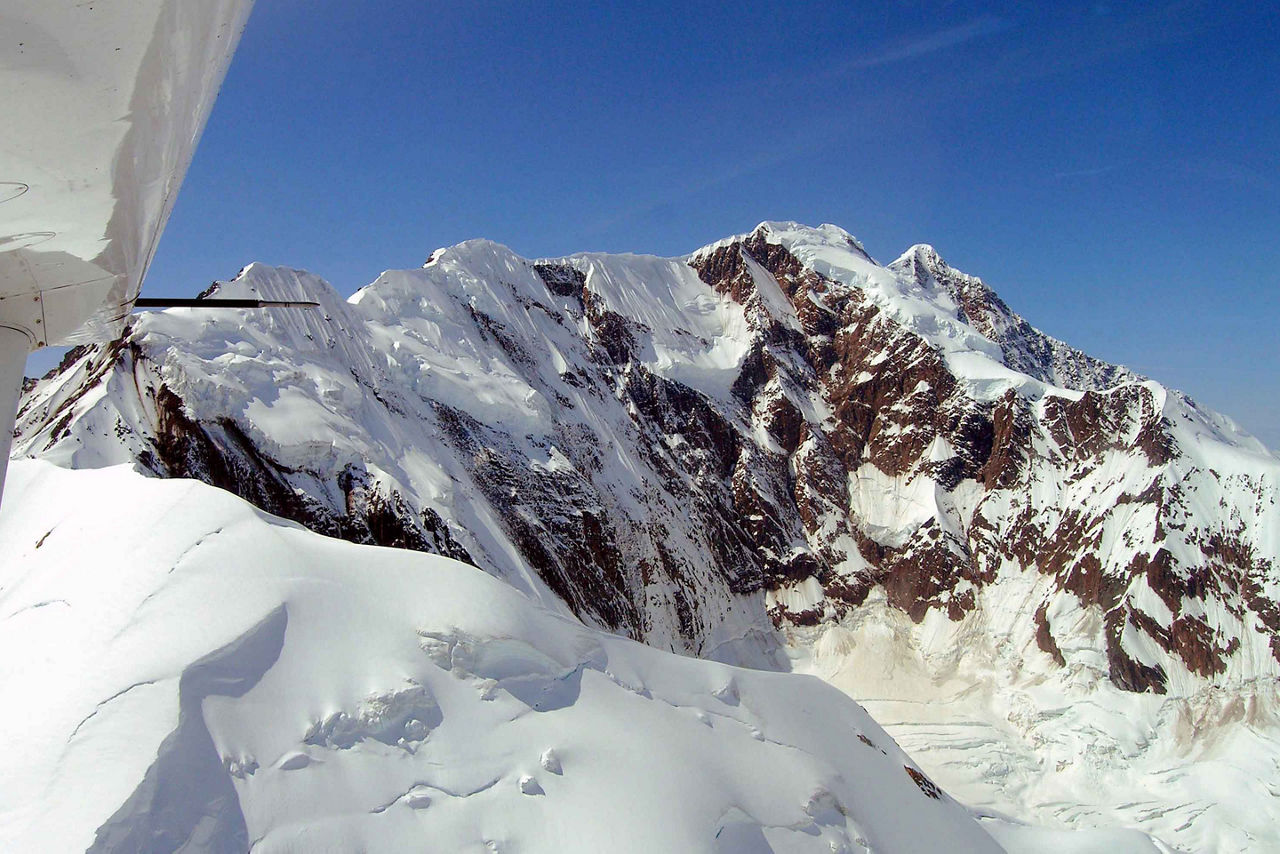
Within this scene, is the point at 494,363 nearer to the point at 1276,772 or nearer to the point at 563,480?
the point at 563,480

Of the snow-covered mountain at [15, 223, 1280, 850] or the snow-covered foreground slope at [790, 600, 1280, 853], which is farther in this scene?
the snow-covered foreground slope at [790, 600, 1280, 853]

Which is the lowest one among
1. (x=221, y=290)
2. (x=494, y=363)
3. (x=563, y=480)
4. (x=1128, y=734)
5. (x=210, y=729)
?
(x=1128, y=734)

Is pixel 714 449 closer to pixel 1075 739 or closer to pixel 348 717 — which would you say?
pixel 1075 739

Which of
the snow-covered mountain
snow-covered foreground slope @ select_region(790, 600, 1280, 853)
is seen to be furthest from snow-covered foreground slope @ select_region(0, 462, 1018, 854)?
snow-covered foreground slope @ select_region(790, 600, 1280, 853)

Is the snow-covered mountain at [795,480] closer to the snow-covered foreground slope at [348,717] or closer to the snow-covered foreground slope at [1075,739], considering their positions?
the snow-covered foreground slope at [1075,739]

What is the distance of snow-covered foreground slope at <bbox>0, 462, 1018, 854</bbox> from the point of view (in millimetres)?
8797

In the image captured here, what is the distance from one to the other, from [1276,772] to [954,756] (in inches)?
828

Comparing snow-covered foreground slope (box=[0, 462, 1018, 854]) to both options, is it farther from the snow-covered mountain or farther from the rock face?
the rock face

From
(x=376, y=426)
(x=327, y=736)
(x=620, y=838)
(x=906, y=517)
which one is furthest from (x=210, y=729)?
(x=906, y=517)

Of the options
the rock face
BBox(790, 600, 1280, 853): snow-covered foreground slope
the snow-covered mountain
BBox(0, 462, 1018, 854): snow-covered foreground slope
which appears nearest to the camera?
BBox(0, 462, 1018, 854): snow-covered foreground slope

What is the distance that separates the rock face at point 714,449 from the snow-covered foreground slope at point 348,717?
25552mm

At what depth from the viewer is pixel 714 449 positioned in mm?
81250

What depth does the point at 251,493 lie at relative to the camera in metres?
39.0

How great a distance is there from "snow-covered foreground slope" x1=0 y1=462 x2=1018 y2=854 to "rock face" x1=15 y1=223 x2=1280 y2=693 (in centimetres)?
2555
